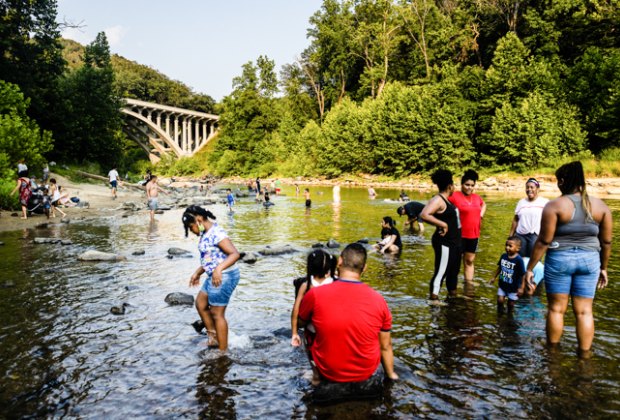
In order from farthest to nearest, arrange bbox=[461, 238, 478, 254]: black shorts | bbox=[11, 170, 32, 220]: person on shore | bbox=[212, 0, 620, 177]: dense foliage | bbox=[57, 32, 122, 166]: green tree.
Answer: bbox=[212, 0, 620, 177]: dense foliage → bbox=[57, 32, 122, 166]: green tree → bbox=[11, 170, 32, 220]: person on shore → bbox=[461, 238, 478, 254]: black shorts

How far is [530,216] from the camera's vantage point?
8.41 meters

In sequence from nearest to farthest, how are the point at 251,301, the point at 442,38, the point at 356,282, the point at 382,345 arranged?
1. the point at 356,282
2. the point at 382,345
3. the point at 251,301
4. the point at 442,38

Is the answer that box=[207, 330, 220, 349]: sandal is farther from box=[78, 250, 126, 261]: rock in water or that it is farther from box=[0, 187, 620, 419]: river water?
box=[78, 250, 126, 261]: rock in water

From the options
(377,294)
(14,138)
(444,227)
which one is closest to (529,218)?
(444,227)

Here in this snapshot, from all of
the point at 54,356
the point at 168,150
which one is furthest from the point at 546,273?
the point at 168,150

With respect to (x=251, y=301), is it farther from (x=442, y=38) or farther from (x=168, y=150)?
(x=168, y=150)

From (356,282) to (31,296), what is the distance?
7.87m

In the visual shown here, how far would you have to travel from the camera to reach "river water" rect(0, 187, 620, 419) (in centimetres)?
480

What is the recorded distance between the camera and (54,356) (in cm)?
620

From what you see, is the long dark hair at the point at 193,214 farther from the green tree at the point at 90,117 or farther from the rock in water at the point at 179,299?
the green tree at the point at 90,117

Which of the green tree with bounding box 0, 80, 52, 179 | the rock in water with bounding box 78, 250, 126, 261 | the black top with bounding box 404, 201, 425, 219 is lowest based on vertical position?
the rock in water with bounding box 78, 250, 126, 261

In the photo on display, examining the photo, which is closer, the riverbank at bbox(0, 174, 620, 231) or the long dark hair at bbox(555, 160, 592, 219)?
the long dark hair at bbox(555, 160, 592, 219)

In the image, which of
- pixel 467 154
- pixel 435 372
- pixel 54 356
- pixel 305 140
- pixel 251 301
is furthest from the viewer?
pixel 305 140

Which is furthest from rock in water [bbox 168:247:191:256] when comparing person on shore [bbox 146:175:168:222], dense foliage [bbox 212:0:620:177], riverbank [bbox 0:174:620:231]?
dense foliage [bbox 212:0:620:177]
